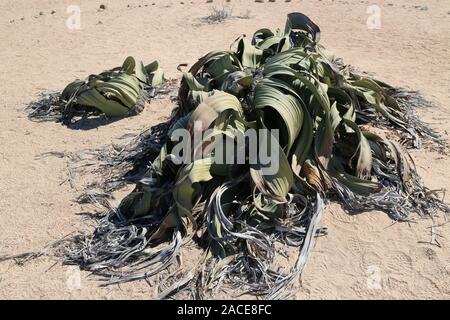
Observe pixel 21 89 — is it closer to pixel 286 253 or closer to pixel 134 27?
pixel 134 27

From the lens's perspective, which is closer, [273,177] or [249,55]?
[273,177]

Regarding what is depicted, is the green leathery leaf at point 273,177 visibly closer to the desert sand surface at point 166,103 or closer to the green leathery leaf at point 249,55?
the desert sand surface at point 166,103

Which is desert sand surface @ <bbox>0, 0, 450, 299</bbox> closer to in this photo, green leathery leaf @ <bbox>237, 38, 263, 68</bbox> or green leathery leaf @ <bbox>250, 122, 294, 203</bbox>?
green leathery leaf @ <bbox>250, 122, 294, 203</bbox>

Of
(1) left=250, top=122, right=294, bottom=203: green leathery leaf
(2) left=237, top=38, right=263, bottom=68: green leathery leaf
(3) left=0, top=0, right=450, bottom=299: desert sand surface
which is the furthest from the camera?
(2) left=237, top=38, right=263, bottom=68: green leathery leaf

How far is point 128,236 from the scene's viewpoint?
2.41m

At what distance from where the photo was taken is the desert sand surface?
218cm

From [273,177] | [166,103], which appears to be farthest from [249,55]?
[273,177]

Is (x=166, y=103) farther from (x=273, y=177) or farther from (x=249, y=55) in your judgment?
(x=273, y=177)

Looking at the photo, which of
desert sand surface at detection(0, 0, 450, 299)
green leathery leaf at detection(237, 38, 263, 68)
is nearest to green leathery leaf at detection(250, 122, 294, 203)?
desert sand surface at detection(0, 0, 450, 299)

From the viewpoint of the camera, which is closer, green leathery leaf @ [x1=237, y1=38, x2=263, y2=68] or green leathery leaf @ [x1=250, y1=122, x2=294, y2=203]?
green leathery leaf @ [x1=250, y1=122, x2=294, y2=203]

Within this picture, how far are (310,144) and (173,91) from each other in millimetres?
1849

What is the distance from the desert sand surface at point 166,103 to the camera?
7.16ft

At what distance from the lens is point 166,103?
397 cm

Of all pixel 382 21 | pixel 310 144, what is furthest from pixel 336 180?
pixel 382 21
